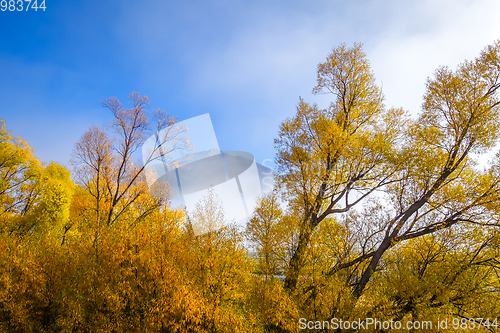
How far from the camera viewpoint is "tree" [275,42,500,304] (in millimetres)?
9633

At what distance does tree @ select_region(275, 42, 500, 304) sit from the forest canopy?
6 centimetres

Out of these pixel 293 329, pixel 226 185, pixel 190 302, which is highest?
pixel 226 185

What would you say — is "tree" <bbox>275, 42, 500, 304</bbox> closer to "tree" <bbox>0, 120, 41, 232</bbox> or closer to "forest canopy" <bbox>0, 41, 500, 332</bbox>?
"forest canopy" <bbox>0, 41, 500, 332</bbox>

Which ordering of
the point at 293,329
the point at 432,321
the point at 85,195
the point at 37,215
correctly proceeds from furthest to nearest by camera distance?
the point at 85,195, the point at 37,215, the point at 293,329, the point at 432,321

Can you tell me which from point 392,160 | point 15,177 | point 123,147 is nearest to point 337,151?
point 392,160

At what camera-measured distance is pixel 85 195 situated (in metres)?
28.1

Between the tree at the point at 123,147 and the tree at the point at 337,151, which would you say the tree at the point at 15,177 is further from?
the tree at the point at 337,151

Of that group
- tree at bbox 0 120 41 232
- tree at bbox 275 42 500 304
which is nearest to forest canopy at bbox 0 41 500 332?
tree at bbox 275 42 500 304

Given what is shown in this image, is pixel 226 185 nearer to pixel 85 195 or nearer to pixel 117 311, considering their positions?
pixel 85 195

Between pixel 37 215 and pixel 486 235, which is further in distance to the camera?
pixel 37 215

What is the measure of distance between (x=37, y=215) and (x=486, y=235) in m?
33.4

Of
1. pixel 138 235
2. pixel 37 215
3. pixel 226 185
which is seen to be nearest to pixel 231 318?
pixel 138 235

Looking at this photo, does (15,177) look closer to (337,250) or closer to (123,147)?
(123,147)

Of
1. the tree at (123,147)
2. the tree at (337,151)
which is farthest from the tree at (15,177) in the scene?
the tree at (337,151)
